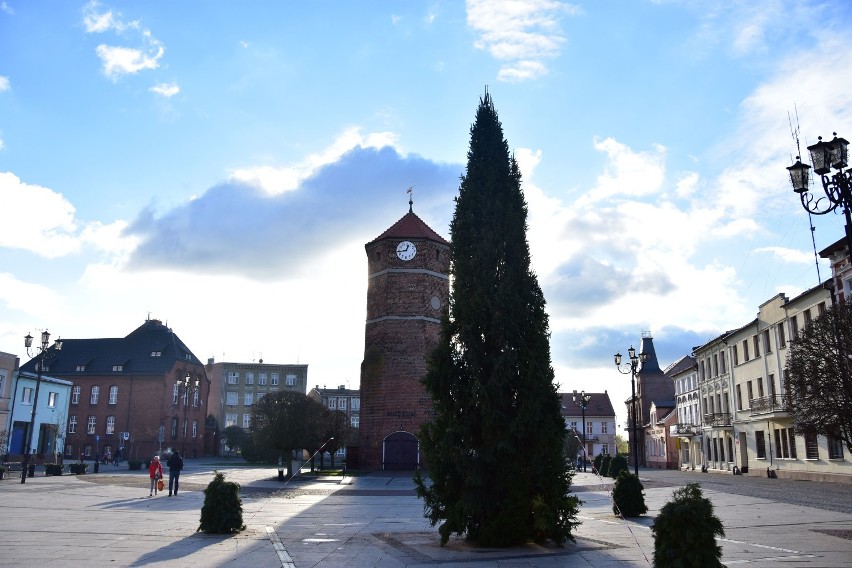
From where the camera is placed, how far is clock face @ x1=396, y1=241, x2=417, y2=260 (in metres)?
48.2

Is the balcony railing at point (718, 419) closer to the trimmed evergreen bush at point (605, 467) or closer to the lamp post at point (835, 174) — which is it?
the trimmed evergreen bush at point (605, 467)

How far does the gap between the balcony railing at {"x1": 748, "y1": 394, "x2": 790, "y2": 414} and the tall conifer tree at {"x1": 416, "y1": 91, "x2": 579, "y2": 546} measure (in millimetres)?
32297

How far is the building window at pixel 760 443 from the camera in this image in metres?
45.4

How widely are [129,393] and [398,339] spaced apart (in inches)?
1782

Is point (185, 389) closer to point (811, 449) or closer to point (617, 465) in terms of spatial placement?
point (617, 465)

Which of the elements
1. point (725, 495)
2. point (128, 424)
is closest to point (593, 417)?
point (128, 424)

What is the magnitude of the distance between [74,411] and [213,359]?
3761 cm

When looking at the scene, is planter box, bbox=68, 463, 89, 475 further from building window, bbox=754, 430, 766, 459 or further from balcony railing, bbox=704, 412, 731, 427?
balcony railing, bbox=704, 412, 731, 427

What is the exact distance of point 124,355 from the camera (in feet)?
266

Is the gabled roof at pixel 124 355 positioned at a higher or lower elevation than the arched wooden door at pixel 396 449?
higher

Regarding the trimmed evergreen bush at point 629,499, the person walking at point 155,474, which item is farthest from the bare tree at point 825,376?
the person walking at point 155,474

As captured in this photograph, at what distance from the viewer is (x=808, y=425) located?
61.4 feet

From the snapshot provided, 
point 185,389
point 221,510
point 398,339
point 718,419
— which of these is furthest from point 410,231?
point 185,389

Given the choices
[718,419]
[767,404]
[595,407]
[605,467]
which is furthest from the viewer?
[595,407]
